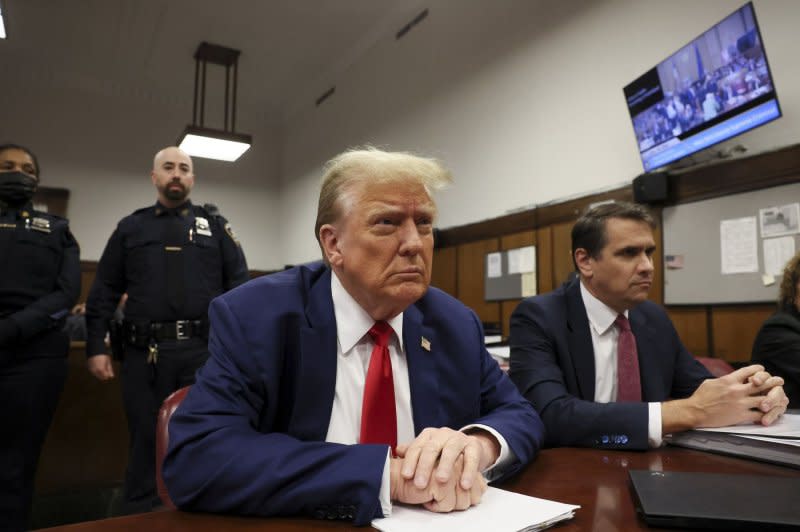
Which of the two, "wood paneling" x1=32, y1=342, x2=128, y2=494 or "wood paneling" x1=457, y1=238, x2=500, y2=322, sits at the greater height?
"wood paneling" x1=457, y1=238, x2=500, y2=322

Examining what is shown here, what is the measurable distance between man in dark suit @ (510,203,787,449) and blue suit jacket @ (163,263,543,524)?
0.71 feet

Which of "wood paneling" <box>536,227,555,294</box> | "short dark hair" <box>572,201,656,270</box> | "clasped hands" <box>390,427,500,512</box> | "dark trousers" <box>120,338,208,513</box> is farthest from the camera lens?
"wood paneling" <box>536,227,555,294</box>

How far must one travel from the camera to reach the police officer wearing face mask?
7.80 feet

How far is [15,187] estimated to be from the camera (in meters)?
2.57

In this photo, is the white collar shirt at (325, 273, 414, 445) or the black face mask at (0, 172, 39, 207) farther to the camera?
the black face mask at (0, 172, 39, 207)

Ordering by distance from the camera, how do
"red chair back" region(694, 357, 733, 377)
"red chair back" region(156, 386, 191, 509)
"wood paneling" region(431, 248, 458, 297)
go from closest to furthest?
"red chair back" region(156, 386, 191, 509) < "red chair back" region(694, 357, 733, 377) < "wood paneling" region(431, 248, 458, 297)

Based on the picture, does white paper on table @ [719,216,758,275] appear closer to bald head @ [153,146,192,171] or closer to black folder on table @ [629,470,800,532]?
black folder on table @ [629,470,800,532]

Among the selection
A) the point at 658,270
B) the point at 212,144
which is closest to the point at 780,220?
the point at 658,270

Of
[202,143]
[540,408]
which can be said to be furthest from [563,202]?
[202,143]

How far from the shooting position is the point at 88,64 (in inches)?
274

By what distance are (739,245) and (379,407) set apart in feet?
8.69

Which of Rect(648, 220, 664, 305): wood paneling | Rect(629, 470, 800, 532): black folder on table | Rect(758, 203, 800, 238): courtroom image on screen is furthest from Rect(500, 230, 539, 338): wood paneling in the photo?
Rect(629, 470, 800, 532): black folder on table

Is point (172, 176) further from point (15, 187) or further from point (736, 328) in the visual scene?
point (736, 328)

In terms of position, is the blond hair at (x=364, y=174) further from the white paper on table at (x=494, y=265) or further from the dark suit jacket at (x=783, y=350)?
the white paper on table at (x=494, y=265)
